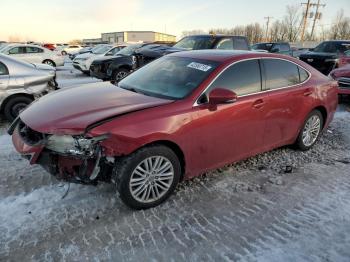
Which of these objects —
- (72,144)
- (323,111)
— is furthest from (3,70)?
(323,111)

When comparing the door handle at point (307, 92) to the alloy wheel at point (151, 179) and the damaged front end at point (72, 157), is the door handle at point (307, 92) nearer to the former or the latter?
the alloy wheel at point (151, 179)

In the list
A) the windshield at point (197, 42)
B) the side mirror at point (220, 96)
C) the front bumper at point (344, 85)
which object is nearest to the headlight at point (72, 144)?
the side mirror at point (220, 96)

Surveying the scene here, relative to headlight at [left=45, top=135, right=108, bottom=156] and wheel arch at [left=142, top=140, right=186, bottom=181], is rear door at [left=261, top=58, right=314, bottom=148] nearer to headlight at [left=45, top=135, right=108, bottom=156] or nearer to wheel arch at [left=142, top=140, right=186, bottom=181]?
wheel arch at [left=142, top=140, right=186, bottom=181]

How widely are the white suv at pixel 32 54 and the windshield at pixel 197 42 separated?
949 cm

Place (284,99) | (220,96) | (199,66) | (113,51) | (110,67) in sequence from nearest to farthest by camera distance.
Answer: (220,96) → (199,66) → (284,99) → (110,67) → (113,51)

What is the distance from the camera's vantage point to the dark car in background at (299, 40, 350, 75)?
1402cm

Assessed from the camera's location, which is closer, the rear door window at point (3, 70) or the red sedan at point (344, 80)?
the rear door window at point (3, 70)

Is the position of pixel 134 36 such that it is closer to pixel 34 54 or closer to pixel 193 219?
pixel 34 54

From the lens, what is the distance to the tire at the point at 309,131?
543 centimetres

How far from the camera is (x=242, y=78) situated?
14.4 ft

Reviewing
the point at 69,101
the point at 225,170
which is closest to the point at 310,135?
the point at 225,170

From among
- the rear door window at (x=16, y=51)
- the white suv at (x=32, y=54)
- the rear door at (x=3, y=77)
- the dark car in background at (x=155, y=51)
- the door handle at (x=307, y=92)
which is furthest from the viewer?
the rear door window at (x=16, y=51)

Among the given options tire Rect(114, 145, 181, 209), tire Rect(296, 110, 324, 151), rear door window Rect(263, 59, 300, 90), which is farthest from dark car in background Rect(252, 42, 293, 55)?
tire Rect(114, 145, 181, 209)

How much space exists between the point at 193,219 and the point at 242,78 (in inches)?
75.8
